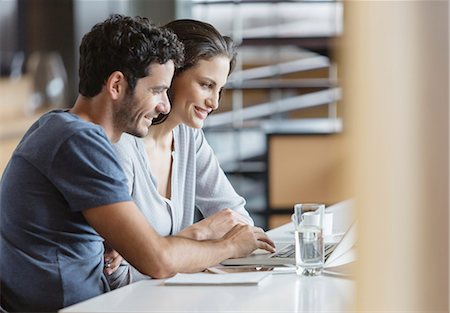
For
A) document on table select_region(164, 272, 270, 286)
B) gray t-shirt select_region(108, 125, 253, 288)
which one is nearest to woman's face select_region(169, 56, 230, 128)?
gray t-shirt select_region(108, 125, 253, 288)

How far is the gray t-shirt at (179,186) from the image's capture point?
190 centimetres

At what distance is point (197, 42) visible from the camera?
2.00 metres

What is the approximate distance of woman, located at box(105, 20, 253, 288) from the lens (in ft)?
6.26

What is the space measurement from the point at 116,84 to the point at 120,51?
0.07 m

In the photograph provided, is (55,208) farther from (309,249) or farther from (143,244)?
(309,249)

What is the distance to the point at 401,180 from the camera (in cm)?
31

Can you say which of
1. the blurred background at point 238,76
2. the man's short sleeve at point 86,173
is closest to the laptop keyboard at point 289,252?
the man's short sleeve at point 86,173

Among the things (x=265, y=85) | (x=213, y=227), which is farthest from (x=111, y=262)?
(x=265, y=85)

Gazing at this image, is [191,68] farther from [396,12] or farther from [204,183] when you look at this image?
[396,12]

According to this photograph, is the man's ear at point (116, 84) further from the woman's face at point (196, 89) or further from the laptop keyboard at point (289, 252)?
the laptop keyboard at point (289, 252)

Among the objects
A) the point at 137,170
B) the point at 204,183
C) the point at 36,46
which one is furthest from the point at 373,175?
the point at 36,46

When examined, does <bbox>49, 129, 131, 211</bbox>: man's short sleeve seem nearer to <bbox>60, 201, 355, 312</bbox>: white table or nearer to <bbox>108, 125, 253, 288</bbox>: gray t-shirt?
<bbox>60, 201, 355, 312</bbox>: white table

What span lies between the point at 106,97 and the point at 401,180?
1396 millimetres

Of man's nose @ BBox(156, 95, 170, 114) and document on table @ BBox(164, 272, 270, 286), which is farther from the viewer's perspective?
man's nose @ BBox(156, 95, 170, 114)
